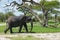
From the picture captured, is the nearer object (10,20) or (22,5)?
(10,20)

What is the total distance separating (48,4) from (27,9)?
77.0 ft

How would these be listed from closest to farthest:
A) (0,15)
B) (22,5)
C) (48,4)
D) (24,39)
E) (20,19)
→ (24,39), (20,19), (22,5), (48,4), (0,15)

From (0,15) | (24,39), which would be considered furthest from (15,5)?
(0,15)

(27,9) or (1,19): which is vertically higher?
(27,9)

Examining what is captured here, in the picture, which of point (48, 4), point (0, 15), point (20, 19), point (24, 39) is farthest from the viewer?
point (0, 15)

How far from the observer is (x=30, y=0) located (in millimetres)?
32000

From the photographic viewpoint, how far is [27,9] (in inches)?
1273

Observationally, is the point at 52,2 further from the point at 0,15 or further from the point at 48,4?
the point at 0,15

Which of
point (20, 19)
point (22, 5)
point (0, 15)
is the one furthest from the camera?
point (0, 15)

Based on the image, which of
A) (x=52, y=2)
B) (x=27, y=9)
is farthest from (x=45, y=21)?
(x=52, y=2)

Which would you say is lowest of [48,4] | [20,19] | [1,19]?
[1,19]

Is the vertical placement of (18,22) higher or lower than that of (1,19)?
higher

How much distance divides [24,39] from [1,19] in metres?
47.5

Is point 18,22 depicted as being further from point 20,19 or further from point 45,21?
point 45,21
